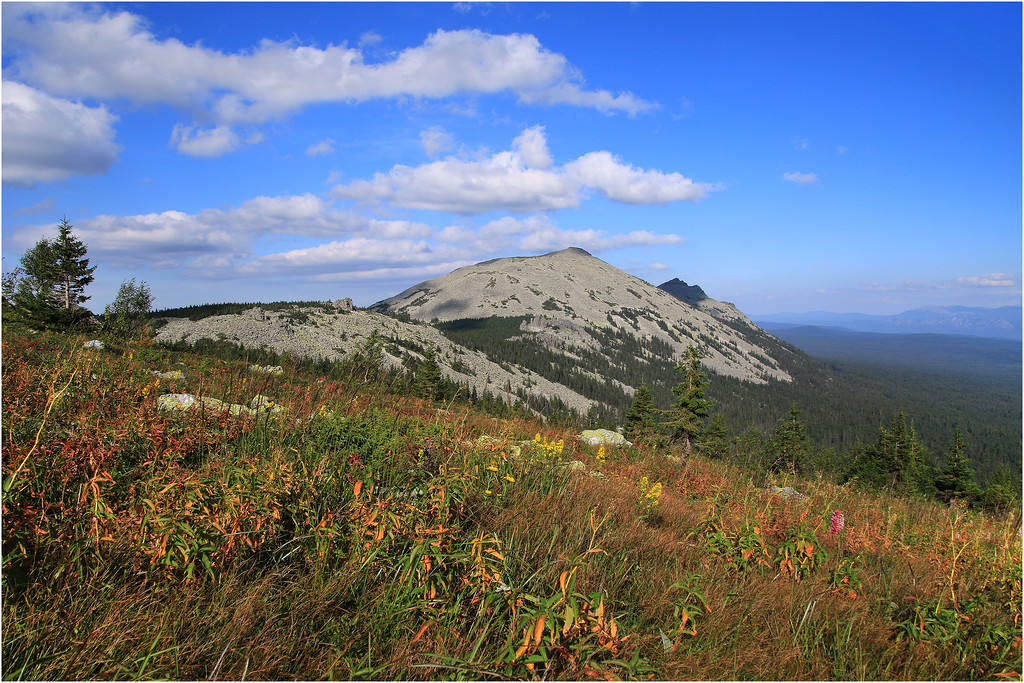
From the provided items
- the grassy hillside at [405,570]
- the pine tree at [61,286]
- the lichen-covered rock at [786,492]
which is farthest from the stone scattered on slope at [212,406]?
the pine tree at [61,286]

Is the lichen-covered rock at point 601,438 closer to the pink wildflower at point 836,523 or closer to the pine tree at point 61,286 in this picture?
the pink wildflower at point 836,523

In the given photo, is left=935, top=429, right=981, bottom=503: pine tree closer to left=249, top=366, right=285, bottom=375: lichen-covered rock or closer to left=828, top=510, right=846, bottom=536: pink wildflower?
left=828, top=510, right=846, bottom=536: pink wildflower

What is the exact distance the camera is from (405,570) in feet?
10.1

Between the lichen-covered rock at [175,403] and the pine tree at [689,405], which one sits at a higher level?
the lichen-covered rock at [175,403]

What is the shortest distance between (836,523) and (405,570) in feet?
16.8

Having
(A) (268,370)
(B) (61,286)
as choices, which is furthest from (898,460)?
(B) (61,286)

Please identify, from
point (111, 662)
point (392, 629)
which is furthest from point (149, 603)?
point (392, 629)

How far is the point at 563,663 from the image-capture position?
2771 millimetres

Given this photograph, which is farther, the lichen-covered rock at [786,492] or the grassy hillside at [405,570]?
the lichen-covered rock at [786,492]

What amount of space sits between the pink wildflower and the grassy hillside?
0.10 ft

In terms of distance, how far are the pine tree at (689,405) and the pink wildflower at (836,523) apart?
79.9 feet

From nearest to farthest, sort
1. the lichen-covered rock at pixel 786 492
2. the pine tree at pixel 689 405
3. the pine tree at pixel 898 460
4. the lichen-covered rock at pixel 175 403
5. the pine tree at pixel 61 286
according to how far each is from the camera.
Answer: the lichen-covered rock at pixel 175 403, the lichen-covered rock at pixel 786 492, the pine tree at pixel 61 286, the pine tree at pixel 689 405, the pine tree at pixel 898 460

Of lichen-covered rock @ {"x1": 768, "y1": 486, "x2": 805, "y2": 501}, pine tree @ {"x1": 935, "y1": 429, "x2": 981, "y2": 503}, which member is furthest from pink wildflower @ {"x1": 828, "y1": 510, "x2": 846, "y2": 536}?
pine tree @ {"x1": 935, "y1": 429, "x2": 981, "y2": 503}

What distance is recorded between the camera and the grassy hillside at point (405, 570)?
8.57ft
